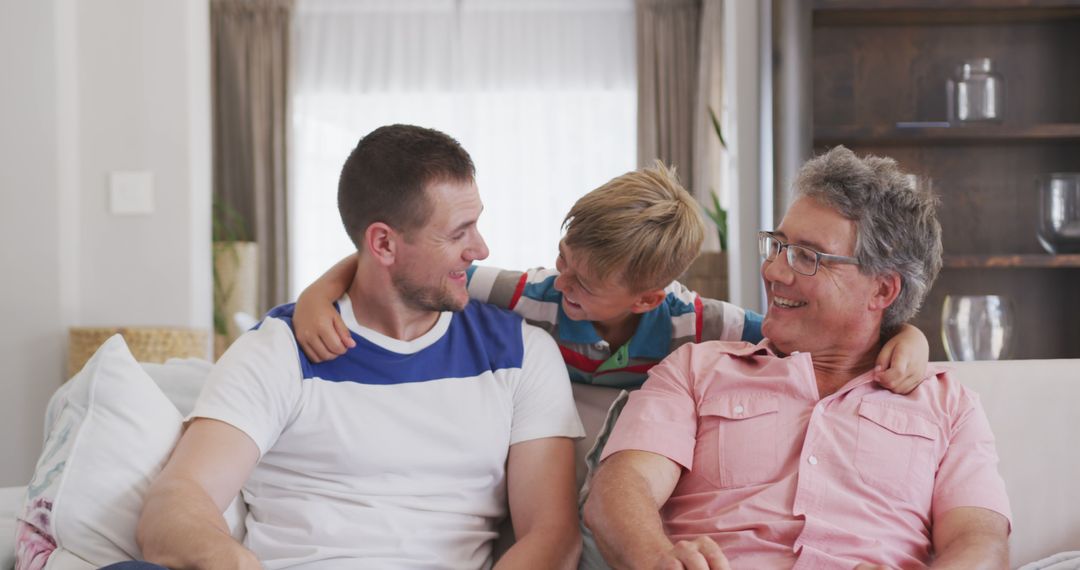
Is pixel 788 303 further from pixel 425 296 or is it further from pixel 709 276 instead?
pixel 709 276

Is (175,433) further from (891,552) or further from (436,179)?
(891,552)

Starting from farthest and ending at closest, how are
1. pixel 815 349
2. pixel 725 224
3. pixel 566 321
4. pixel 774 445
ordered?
1. pixel 725 224
2. pixel 566 321
3. pixel 815 349
4. pixel 774 445

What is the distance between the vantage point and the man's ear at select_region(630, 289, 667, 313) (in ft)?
5.92

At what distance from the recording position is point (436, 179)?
1.74 metres

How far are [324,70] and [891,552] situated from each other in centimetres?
525

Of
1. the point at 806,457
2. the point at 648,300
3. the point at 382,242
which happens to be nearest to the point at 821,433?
the point at 806,457

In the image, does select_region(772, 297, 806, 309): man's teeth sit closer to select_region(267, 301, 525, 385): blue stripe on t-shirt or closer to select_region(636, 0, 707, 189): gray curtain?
select_region(267, 301, 525, 385): blue stripe on t-shirt

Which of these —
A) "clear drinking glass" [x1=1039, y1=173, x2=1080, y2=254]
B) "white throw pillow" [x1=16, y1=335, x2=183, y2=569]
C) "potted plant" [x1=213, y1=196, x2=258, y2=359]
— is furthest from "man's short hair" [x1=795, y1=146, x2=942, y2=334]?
"potted plant" [x1=213, y1=196, x2=258, y2=359]

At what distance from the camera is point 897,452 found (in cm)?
159

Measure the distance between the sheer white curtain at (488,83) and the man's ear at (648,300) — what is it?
4.33m

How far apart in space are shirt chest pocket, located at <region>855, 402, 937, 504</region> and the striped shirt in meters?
0.38

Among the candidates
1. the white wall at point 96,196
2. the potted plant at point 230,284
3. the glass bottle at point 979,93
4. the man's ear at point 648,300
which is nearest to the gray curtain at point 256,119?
the potted plant at point 230,284

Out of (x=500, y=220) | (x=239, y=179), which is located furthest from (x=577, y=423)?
(x=239, y=179)

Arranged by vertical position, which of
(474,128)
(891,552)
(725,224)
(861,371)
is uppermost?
(474,128)
